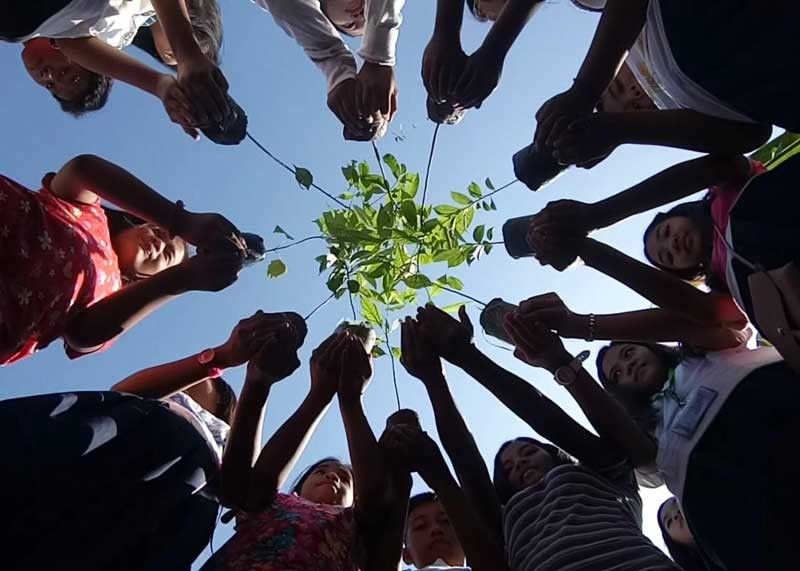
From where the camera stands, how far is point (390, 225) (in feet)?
6.40

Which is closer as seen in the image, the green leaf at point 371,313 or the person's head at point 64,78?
the person's head at point 64,78

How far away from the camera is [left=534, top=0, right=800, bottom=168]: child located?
1207 millimetres

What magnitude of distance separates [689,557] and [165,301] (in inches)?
73.7

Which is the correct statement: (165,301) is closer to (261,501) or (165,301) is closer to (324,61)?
(261,501)

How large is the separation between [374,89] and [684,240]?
1011mm

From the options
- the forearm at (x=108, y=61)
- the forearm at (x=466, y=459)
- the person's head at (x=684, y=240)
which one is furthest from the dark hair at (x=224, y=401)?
the person's head at (x=684, y=240)

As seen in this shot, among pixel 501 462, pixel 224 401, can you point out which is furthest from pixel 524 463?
pixel 224 401

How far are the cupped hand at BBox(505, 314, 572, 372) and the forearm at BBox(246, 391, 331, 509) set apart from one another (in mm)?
565

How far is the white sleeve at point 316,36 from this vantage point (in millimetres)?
1621

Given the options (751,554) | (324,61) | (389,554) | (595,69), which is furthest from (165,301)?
(751,554)

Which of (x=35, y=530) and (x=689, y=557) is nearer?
(x=35, y=530)

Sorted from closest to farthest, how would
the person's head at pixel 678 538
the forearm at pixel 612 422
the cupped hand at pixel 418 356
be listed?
1. the forearm at pixel 612 422
2. the cupped hand at pixel 418 356
3. the person's head at pixel 678 538

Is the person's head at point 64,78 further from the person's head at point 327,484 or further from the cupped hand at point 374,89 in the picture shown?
the person's head at point 327,484

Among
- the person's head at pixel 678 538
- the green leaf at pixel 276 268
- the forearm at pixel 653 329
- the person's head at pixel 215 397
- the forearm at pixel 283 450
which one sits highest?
the green leaf at pixel 276 268
